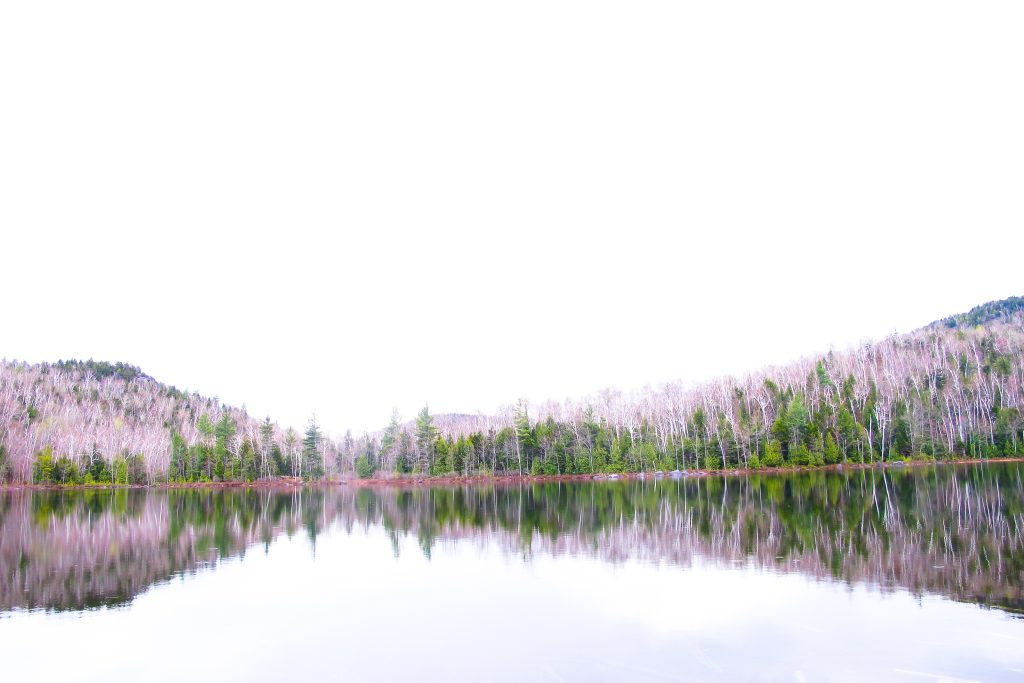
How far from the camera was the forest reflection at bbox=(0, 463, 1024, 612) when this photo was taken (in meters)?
19.4

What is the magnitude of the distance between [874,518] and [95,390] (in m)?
198

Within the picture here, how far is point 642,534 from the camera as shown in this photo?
28906mm

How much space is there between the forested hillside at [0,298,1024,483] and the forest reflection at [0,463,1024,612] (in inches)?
1595

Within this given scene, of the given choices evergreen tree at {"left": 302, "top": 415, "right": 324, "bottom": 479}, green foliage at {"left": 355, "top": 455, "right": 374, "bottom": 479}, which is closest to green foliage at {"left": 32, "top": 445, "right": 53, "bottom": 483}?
evergreen tree at {"left": 302, "top": 415, "right": 324, "bottom": 479}

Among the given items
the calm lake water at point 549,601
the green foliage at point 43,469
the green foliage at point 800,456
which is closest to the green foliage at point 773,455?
the green foliage at point 800,456

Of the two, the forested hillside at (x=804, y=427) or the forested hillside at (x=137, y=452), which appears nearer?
the forested hillside at (x=804, y=427)

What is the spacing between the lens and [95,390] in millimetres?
180375

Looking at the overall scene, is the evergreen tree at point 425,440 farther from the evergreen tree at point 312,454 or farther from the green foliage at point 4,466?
the green foliage at point 4,466

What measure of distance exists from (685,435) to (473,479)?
32312 mm

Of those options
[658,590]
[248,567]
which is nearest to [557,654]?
[658,590]

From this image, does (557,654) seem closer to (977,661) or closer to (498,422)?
(977,661)

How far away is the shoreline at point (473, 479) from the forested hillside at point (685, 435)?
4.03ft

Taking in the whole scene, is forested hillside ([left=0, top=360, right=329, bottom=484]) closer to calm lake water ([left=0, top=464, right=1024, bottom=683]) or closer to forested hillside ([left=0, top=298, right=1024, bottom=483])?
forested hillside ([left=0, top=298, right=1024, bottom=483])

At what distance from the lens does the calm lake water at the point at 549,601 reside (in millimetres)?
13055
